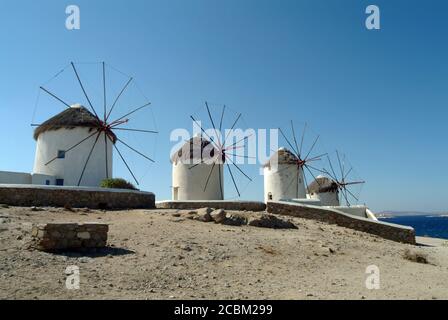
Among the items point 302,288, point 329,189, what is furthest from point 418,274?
point 329,189

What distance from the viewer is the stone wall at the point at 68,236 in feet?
27.0

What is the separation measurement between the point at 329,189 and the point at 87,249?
30.1m

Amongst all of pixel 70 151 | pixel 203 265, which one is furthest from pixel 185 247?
pixel 70 151

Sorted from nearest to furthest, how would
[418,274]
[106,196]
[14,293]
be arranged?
[14,293] < [418,274] < [106,196]

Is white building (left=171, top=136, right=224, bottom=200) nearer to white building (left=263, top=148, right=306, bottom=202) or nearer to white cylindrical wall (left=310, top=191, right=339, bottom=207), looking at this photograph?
white building (left=263, top=148, right=306, bottom=202)

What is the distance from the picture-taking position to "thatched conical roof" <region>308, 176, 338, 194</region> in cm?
3575

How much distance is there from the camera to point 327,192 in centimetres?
3581

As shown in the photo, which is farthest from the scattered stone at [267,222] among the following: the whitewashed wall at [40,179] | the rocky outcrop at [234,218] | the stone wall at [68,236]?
the whitewashed wall at [40,179]

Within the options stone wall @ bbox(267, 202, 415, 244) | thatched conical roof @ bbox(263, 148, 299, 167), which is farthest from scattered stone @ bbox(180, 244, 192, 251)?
thatched conical roof @ bbox(263, 148, 299, 167)

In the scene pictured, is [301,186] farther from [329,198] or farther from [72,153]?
[72,153]

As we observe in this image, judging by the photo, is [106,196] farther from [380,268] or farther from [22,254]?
[380,268]

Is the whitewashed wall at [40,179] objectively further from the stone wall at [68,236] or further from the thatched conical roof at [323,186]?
the thatched conical roof at [323,186]

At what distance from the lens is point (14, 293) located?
595 cm

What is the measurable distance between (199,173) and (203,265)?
52.9 ft
